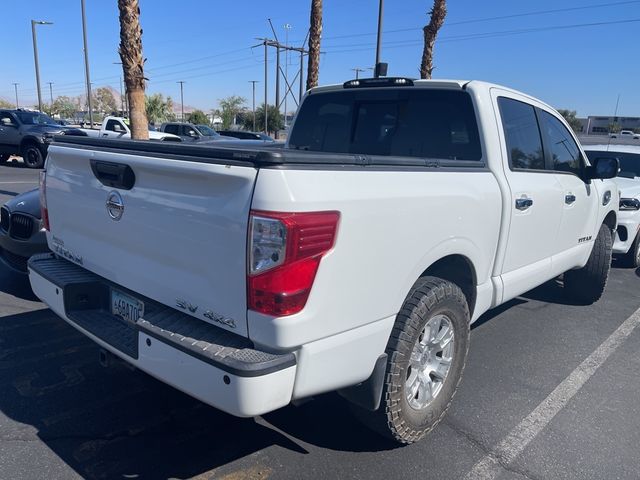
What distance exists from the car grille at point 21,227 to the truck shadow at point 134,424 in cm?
137

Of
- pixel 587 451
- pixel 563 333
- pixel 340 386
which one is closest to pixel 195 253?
pixel 340 386

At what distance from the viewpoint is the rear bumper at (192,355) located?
209cm

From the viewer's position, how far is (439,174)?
2854 mm

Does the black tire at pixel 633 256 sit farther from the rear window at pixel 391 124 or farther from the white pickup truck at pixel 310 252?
the rear window at pixel 391 124

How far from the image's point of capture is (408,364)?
2723 mm

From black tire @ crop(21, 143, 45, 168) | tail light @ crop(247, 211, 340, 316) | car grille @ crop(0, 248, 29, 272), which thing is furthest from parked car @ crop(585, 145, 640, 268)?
black tire @ crop(21, 143, 45, 168)

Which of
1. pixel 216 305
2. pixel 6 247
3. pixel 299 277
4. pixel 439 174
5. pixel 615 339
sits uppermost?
pixel 439 174

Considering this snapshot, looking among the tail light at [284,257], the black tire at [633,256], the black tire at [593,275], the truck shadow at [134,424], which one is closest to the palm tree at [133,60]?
the truck shadow at [134,424]

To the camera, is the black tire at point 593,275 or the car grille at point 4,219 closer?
the car grille at point 4,219

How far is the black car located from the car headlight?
7058 millimetres

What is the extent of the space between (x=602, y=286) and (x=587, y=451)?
309cm

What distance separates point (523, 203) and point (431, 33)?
52.5 ft

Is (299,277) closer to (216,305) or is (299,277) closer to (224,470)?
(216,305)

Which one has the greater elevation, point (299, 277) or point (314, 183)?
point (314, 183)
